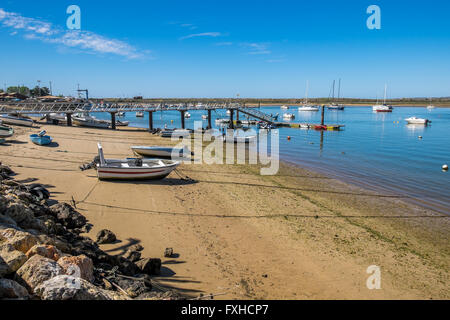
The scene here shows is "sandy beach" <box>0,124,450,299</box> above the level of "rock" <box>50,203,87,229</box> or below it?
below

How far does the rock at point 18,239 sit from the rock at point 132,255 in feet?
9.02

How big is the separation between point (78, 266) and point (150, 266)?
2.24 m

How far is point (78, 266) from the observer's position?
581 cm

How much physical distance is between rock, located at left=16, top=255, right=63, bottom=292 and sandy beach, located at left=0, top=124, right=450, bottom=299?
9.76 ft

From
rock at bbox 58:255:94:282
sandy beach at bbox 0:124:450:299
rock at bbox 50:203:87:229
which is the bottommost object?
sandy beach at bbox 0:124:450:299

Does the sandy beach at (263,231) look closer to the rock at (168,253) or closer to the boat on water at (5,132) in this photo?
the rock at (168,253)

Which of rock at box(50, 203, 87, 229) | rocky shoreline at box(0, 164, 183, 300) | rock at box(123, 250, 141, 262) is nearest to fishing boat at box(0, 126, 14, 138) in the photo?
rocky shoreline at box(0, 164, 183, 300)

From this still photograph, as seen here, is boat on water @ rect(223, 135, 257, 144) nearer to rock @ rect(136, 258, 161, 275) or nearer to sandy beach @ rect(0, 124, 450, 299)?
sandy beach @ rect(0, 124, 450, 299)

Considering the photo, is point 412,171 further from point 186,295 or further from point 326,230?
point 186,295

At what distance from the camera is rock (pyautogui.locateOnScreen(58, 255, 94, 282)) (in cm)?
556

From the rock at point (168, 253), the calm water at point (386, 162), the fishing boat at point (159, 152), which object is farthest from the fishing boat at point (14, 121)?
the rock at point (168, 253)

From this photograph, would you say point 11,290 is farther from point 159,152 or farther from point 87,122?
point 87,122

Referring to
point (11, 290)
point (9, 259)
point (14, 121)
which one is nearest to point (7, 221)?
point (9, 259)
